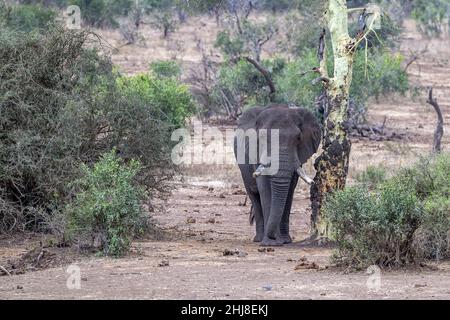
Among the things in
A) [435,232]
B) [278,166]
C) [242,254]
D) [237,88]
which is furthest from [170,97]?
[435,232]

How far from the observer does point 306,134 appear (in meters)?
13.9

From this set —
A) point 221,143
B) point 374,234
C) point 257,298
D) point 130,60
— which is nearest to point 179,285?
point 257,298

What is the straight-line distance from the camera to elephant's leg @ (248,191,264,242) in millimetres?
13880

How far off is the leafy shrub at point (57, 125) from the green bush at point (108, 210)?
1.01 m

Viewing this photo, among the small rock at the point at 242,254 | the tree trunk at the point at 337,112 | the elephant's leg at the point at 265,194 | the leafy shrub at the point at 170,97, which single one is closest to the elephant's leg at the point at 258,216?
the elephant's leg at the point at 265,194

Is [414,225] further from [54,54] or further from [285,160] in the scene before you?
[54,54]

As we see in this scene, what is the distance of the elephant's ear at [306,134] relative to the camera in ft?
45.5

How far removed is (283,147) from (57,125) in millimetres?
2895

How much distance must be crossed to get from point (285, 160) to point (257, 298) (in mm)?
4478

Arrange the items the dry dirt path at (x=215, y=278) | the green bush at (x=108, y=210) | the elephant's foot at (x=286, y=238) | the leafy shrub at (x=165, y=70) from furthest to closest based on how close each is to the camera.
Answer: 1. the leafy shrub at (x=165, y=70)
2. the elephant's foot at (x=286, y=238)
3. the green bush at (x=108, y=210)
4. the dry dirt path at (x=215, y=278)

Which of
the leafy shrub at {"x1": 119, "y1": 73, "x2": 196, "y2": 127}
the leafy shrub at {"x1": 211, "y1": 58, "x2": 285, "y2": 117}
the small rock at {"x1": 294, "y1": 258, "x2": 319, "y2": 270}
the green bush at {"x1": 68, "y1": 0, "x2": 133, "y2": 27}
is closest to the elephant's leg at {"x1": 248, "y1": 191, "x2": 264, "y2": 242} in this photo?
the small rock at {"x1": 294, "y1": 258, "x2": 319, "y2": 270}

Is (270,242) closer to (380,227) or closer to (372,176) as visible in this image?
(380,227)

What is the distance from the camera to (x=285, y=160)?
1346 cm

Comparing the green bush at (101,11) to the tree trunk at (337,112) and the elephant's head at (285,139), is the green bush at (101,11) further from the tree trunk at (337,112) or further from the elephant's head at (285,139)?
the tree trunk at (337,112)
